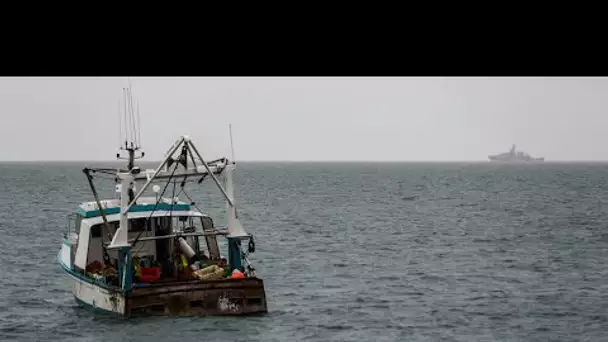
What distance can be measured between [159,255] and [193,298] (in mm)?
3420

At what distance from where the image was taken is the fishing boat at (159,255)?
25.8m

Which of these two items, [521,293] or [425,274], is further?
[425,274]

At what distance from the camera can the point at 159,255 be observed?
2888cm

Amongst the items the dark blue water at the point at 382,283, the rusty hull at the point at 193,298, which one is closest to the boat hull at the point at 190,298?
the rusty hull at the point at 193,298

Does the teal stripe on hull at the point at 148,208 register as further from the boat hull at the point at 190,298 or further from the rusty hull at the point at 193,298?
the rusty hull at the point at 193,298

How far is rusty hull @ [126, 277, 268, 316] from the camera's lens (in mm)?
25656

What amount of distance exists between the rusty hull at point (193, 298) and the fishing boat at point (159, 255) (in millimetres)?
29

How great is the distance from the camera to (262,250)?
2044 inches

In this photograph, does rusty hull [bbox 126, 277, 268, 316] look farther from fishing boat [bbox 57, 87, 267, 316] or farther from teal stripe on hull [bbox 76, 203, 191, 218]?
teal stripe on hull [bbox 76, 203, 191, 218]

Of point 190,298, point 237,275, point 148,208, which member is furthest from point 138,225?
point 237,275
